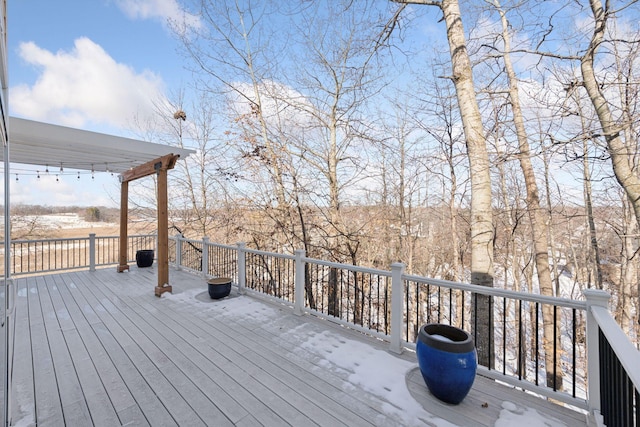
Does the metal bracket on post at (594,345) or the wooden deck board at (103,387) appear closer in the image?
the metal bracket on post at (594,345)

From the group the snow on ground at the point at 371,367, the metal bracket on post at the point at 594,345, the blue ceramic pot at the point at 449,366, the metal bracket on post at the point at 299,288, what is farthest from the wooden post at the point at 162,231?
the metal bracket on post at the point at 594,345

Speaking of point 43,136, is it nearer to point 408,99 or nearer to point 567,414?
point 567,414

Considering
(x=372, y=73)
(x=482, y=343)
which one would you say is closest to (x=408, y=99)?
(x=372, y=73)

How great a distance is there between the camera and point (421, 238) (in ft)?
35.4

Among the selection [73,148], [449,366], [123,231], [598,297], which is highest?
[73,148]

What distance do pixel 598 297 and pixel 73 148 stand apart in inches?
293

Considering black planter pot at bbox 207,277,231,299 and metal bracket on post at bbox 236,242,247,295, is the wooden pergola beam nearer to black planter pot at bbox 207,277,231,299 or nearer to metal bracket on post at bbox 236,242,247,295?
black planter pot at bbox 207,277,231,299

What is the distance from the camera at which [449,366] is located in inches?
83.9

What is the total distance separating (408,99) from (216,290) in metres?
8.01

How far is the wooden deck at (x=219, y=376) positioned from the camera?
6.88 ft

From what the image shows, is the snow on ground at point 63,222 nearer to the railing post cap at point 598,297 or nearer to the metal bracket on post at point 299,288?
the metal bracket on post at point 299,288

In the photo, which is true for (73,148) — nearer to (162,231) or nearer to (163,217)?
(163,217)

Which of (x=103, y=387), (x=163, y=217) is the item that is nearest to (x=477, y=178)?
(x=103, y=387)

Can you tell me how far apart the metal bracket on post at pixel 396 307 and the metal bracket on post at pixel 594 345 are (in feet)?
4.87
